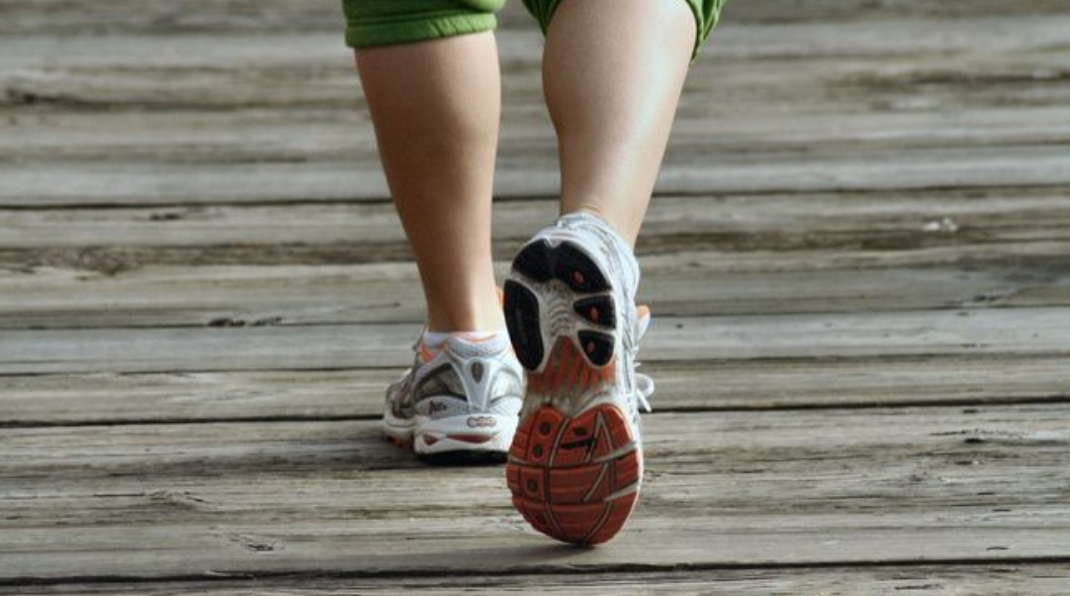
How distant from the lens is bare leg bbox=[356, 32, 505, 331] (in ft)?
4.75

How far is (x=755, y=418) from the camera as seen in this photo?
164 centimetres

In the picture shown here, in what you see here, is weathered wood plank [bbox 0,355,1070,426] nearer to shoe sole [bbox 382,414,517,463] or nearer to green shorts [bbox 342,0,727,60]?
shoe sole [bbox 382,414,517,463]

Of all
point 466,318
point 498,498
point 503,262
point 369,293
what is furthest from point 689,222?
point 498,498

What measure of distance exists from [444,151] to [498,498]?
0.88 feet

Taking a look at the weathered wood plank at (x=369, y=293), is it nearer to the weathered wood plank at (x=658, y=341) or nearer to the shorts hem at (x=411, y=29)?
the weathered wood plank at (x=658, y=341)

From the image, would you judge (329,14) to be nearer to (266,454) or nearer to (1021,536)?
(266,454)

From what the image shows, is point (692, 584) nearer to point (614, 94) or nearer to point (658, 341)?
point (614, 94)

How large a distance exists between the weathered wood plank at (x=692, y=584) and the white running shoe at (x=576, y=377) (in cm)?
5

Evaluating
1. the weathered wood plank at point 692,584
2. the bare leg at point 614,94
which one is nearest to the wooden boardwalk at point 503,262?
the weathered wood plank at point 692,584

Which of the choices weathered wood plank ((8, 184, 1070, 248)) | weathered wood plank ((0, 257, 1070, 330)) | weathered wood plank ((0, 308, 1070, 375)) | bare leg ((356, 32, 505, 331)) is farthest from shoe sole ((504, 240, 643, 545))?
weathered wood plank ((8, 184, 1070, 248))

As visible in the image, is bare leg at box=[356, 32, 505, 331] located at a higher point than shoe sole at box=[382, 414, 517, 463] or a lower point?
higher

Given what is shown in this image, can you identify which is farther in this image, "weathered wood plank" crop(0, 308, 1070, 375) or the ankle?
"weathered wood plank" crop(0, 308, 1070, 375)

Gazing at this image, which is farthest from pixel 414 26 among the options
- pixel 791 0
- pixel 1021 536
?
pixel 791 0

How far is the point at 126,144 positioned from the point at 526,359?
1.73 metres
